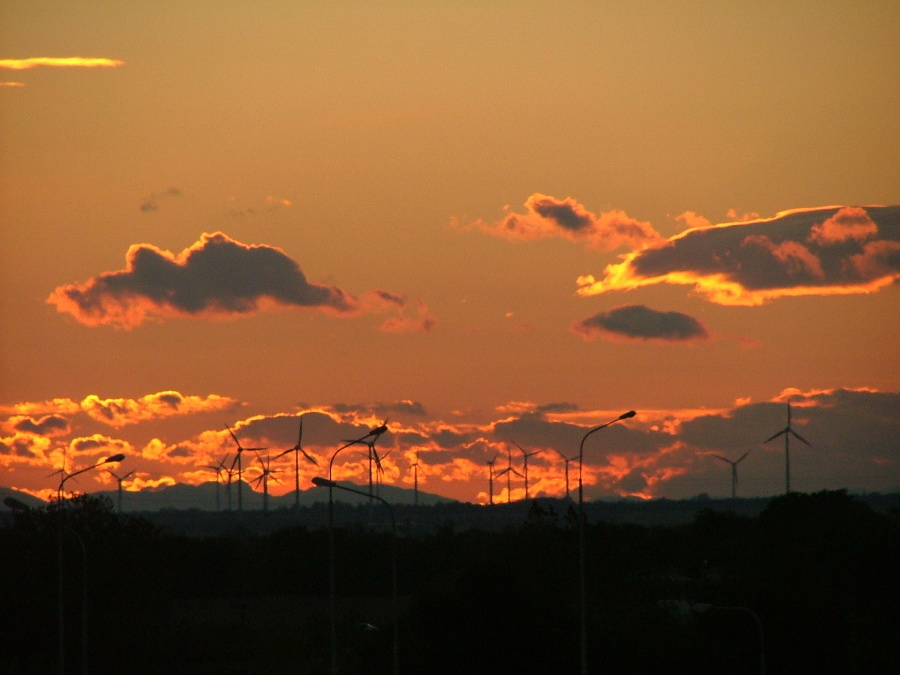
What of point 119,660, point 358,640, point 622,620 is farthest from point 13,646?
point 622,620

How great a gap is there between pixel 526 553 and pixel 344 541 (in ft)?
152

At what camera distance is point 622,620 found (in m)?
87.4

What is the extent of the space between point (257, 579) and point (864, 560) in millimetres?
68567

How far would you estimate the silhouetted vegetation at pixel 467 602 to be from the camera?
8000cm

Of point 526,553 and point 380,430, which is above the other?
point 380,430

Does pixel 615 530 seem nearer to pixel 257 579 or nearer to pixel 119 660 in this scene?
pixel 257 579

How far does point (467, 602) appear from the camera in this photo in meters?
79.8

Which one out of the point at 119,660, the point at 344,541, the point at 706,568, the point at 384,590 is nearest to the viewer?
the point at 119,660

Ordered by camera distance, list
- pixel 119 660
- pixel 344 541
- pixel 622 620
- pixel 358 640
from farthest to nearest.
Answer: pixel 344 541, pixel 358 640, pixel 119 660, pixel 622 620

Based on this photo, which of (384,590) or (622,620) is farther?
(384,590)

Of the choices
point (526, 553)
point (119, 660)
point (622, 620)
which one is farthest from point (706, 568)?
point (119, 660)

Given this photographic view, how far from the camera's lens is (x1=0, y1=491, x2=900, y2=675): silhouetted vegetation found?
80000 mm

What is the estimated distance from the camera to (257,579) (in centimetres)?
16188

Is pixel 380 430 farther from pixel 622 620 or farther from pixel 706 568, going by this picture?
pixel 706 568
